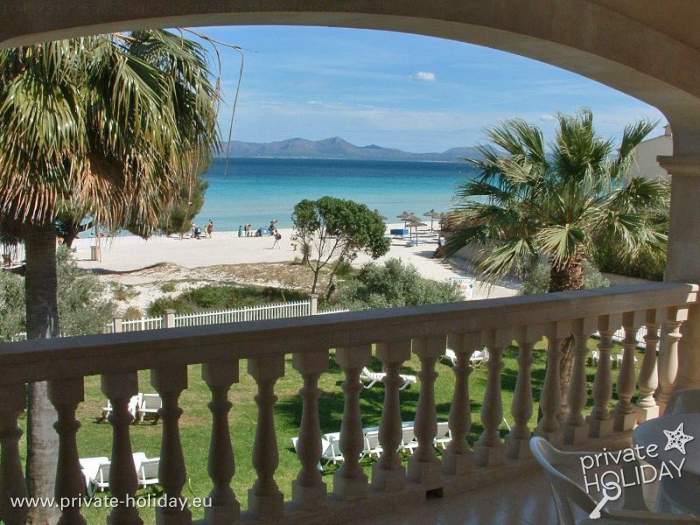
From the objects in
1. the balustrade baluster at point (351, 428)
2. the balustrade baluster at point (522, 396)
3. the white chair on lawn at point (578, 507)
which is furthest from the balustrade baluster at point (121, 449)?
the balustrade baluster at point (522, 396)

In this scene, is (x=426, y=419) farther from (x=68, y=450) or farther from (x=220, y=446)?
(x=68, y=450)

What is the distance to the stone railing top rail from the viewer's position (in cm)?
185

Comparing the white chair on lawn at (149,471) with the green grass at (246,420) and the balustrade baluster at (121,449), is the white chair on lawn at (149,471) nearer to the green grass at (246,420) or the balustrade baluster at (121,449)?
the green grass at (246,420)

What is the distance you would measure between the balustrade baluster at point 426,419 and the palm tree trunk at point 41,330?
15.4ft

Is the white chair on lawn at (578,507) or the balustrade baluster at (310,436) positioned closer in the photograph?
the white chair on lawn at (578,507)

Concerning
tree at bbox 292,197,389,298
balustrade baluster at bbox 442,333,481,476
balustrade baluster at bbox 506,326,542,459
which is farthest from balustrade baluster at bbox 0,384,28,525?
tree at bbox 292,197,389,298

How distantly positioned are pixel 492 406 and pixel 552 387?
0.32 meters

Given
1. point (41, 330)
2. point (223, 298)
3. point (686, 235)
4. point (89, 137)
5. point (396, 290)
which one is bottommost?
point (223, 298)

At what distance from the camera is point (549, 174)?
8594 mm

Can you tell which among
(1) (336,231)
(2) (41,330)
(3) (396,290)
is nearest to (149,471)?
(2) (41,330)

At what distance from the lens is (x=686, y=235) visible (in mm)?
3379

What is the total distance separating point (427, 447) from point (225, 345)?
951 millimetres

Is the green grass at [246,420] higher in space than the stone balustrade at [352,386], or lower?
lower

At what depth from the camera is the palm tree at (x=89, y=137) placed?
558cm
